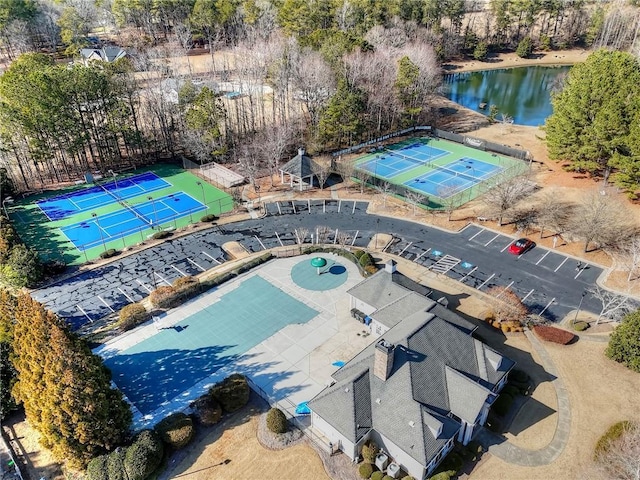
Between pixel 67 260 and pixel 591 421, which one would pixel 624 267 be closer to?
pixel 591 421

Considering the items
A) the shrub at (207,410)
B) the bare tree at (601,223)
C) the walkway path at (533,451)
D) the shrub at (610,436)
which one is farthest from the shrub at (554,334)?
the shrub at (207,410)

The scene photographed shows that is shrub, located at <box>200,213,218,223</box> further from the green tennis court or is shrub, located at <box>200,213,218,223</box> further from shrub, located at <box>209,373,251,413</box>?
shrub, located at <box>209,373,251,413</box>

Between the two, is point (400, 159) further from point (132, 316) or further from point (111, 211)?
point (132, 316)

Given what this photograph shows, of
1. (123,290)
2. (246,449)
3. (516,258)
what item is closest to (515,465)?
(246,449)

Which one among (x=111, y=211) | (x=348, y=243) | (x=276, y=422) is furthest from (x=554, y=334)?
(x=111, y=211)

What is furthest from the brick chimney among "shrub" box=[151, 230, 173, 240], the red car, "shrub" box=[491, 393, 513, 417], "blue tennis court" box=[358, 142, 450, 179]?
"blue tennis court" box=[358, 142, 450, 179]

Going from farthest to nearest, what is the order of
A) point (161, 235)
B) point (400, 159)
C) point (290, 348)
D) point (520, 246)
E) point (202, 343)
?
1. point (400, 159)
2. point (161, 235)
3. point (520, 246)
4. point (202, 343)
5. point (290, 348)

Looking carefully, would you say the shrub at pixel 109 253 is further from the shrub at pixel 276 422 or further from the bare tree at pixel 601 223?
the bare tree at pixel 601 223

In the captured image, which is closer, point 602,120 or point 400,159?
→ point 602,120

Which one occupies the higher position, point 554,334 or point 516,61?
point 516,61
